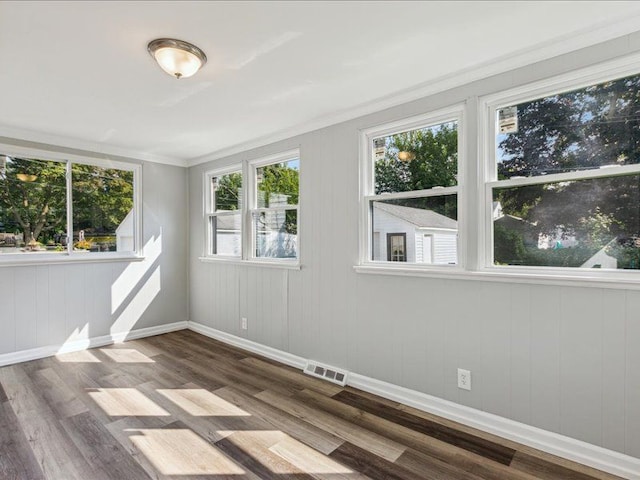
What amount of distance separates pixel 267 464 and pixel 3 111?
3723 mm

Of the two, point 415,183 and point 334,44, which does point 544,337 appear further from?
point 334,44

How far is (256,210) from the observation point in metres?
4.20

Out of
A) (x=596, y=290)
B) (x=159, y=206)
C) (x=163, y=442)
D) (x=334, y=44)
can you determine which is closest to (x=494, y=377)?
(x=596, y=290)

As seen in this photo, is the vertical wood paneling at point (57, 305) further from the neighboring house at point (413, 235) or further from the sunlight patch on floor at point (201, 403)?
the neighboring house at point (413, 235)

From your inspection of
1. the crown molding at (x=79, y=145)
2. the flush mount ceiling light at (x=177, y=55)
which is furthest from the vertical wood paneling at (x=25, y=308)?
the flush mount ceiling light at (x=177, y=55)

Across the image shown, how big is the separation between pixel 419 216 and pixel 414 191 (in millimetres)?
204

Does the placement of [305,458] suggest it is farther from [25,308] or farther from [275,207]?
[25,308]

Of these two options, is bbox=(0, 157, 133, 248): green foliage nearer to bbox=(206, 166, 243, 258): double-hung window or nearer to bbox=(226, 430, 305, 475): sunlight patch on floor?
bbox=(206, 166, 243, 258): double-hung window

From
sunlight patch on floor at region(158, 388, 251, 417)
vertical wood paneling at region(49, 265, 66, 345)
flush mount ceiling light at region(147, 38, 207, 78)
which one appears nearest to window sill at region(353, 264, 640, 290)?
sunlight patch on floor at region(158, 388, 251, 417)

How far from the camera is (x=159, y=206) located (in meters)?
4.87

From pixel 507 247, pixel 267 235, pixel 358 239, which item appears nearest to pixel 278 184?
pixel 267 235

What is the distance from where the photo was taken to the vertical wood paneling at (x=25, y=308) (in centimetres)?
376

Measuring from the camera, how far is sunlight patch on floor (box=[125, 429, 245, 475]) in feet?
6.70

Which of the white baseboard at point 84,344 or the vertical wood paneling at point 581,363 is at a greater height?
the vertical wood paneling at point 581,363
